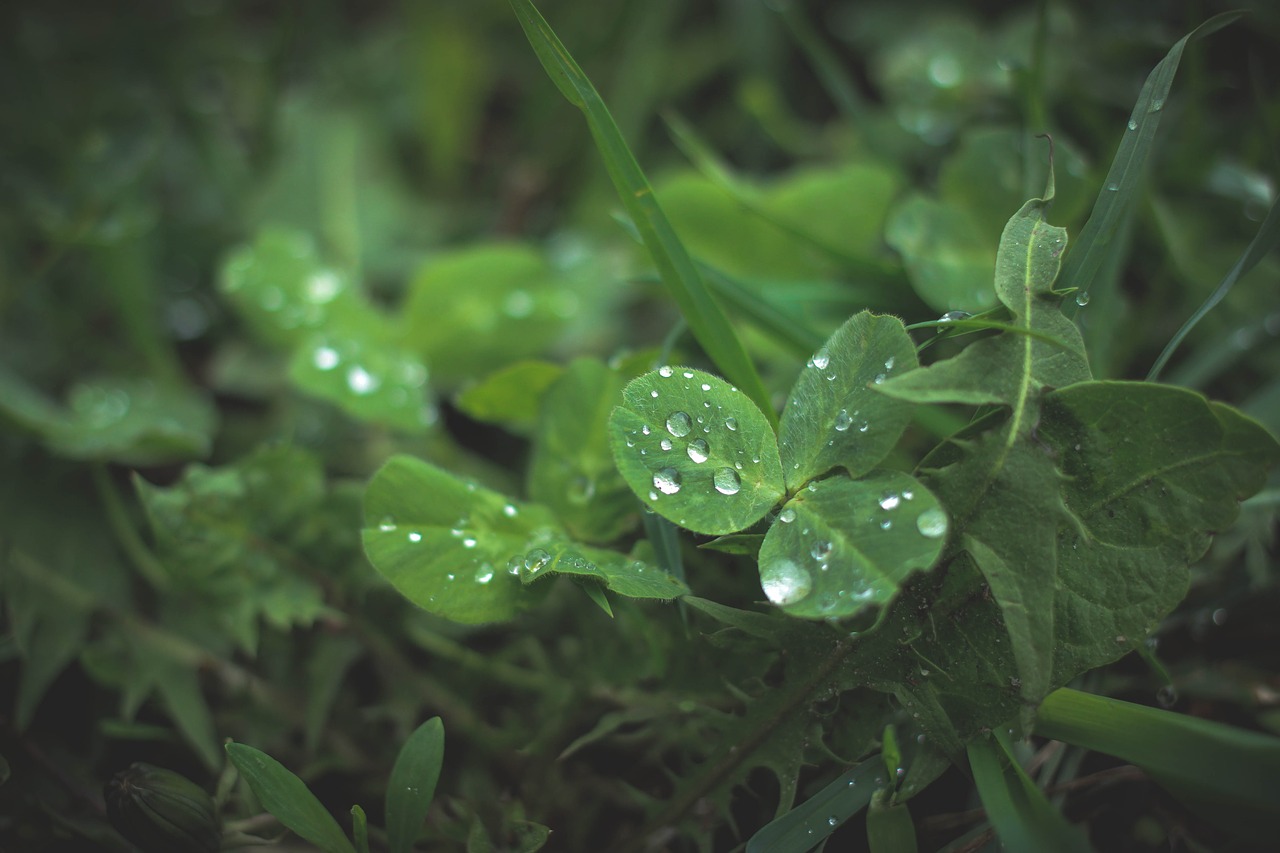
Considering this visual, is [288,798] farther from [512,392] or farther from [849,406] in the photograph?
[849,406]

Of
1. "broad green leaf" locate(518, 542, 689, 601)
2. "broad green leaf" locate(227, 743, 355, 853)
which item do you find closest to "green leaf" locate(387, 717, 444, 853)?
"broad green leaf" locate(227, 743, 355, 853)

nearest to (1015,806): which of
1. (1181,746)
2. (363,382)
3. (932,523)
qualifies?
(1181,746)

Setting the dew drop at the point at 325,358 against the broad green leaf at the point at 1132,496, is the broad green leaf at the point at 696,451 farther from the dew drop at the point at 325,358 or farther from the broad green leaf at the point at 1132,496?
the dew drop at the point at 325,358

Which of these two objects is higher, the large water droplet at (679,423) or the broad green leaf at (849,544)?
the large water droplet at (679,423)

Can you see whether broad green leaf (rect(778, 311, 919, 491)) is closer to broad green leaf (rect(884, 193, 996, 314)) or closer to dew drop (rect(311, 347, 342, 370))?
broad green leaf (rect(884, 193, 996, 314))

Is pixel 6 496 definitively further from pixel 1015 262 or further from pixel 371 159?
pixel 1015 262

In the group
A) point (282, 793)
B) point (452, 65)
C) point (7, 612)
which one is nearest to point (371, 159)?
point (452, 65)

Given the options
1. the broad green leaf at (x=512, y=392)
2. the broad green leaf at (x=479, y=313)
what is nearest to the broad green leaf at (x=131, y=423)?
the broad green leaf at (x=479, y=313)
